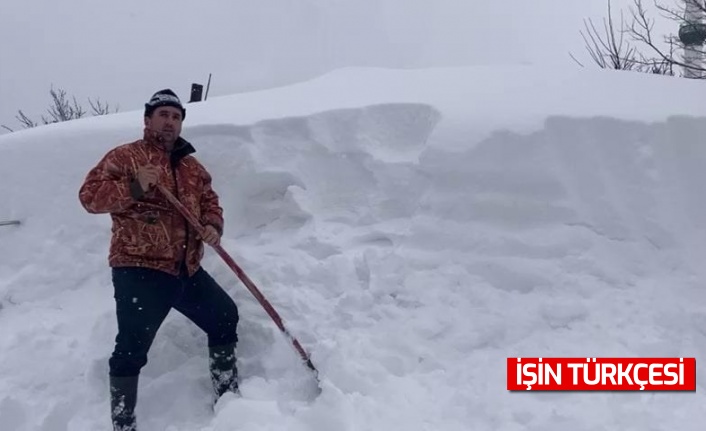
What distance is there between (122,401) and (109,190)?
3.31 ft

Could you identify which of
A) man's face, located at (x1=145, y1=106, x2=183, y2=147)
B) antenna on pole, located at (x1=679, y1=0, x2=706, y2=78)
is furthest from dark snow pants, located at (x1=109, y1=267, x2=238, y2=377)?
antenna on pole, located at (x1=679, y1=0, x2=706, y2=78)

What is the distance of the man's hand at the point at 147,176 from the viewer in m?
3.14

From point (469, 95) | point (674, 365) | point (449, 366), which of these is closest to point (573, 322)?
point (674, 365)

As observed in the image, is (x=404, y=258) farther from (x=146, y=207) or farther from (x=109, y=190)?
(x=109, y=190)

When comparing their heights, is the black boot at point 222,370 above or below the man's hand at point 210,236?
below

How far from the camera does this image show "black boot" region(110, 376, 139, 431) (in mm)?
3062

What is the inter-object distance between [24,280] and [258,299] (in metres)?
1.69

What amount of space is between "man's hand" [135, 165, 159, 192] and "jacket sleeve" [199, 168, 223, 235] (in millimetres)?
392

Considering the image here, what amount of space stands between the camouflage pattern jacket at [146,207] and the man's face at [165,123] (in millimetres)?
50

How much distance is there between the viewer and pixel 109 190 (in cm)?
311

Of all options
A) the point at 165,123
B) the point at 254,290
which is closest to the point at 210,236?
the point at 254,290

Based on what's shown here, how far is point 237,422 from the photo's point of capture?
2.95 metres

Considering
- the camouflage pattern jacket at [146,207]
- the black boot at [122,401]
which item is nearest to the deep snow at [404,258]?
the black boot at [122,401]

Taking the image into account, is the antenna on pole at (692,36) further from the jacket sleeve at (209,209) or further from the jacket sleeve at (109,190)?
the jacket sleeve at (109,190)
